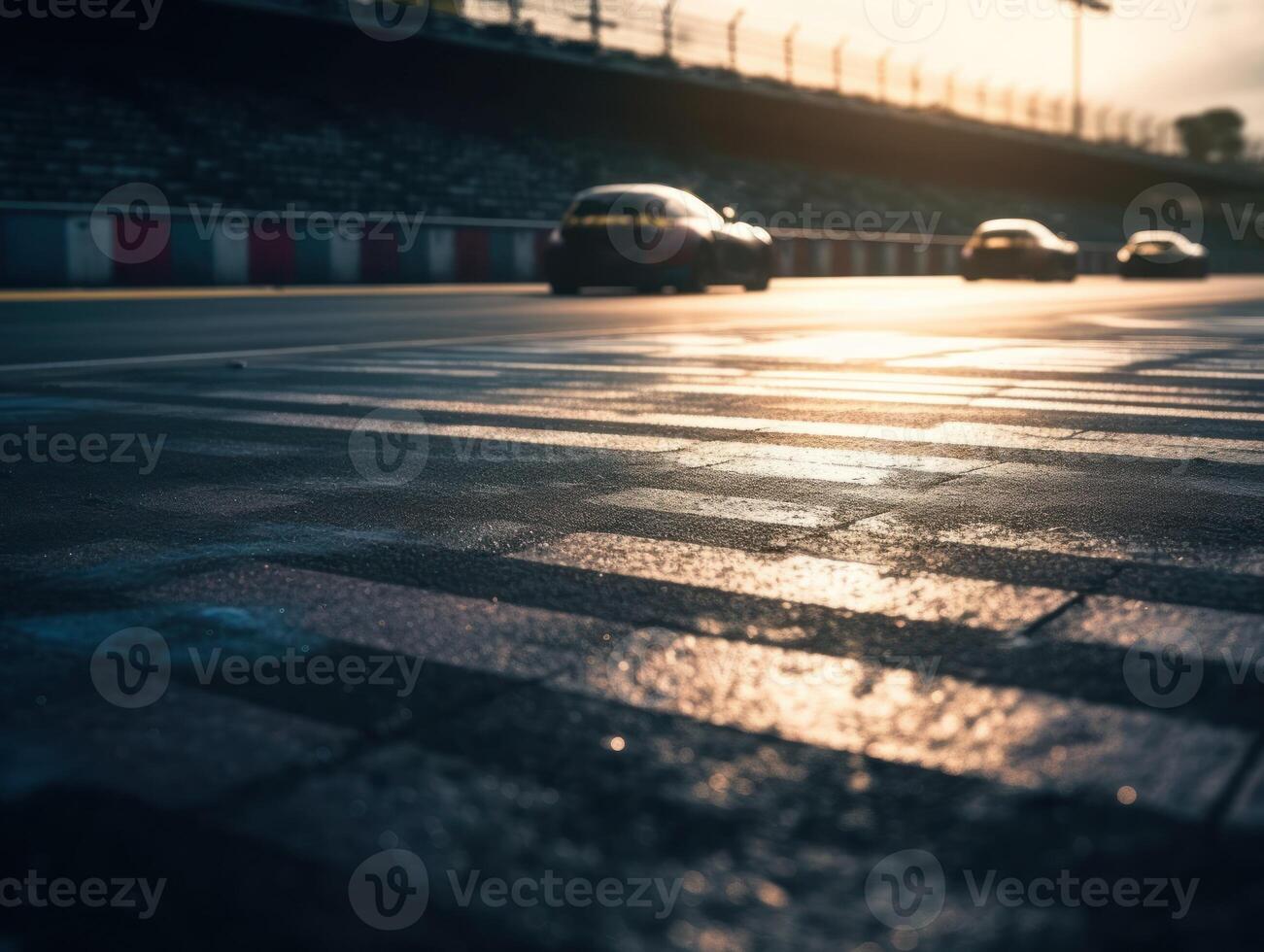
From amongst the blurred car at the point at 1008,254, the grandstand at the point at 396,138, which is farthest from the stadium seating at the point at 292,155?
the blurred car at the point at 1008,254

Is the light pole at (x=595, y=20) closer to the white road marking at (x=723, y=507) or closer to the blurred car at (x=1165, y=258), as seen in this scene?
the blurred car at (x=1165, y=258)

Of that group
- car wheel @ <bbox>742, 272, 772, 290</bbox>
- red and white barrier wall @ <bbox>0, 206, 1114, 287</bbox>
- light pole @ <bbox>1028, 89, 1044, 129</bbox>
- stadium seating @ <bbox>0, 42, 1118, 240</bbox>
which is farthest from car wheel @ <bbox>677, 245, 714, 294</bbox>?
light pole @ <bbox>1028, 89, 1044, 129</bbox>

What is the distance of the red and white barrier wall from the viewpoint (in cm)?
1870

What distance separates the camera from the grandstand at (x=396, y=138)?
25.4 meters

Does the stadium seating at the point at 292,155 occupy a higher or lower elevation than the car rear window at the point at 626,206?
higher

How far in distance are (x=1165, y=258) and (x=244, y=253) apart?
26.4 meters

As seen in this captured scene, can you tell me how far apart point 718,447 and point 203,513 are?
81.7 inches

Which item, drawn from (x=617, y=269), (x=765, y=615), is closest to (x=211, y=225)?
(x=617, y=269)

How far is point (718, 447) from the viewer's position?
225 inches

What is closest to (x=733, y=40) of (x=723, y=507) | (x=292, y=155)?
(x=292, y=155)

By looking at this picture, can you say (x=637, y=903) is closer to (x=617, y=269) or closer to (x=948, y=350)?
(x=948, y=350)

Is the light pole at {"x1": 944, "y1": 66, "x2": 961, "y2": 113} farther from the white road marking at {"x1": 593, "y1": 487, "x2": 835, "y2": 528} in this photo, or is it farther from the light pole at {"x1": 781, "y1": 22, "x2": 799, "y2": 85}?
the white road marking at {"x1": 593, "y1": 487, "x2": 835, "y2": 528}

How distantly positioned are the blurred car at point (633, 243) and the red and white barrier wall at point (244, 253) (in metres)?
3.38

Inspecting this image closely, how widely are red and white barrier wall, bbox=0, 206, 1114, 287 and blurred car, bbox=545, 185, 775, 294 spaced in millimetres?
3380
